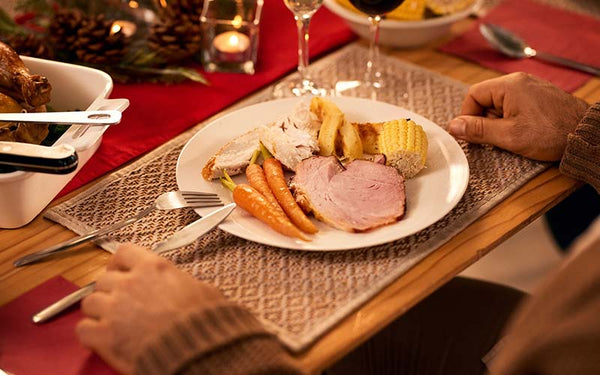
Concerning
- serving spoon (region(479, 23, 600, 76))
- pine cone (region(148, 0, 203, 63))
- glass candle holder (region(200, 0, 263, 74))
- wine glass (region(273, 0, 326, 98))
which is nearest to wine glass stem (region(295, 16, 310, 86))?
wine glass (region(273, 0, 326, 98))

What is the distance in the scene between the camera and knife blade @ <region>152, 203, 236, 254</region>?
1.10 m

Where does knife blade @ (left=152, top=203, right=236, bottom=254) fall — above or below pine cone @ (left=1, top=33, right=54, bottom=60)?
below

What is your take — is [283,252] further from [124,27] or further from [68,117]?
[124,27]

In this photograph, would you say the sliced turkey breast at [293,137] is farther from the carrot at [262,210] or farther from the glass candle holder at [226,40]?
the glass candle holder at [226,40]

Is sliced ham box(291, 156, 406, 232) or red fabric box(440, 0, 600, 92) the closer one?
sliced ham box(291, 156, 406, 232)

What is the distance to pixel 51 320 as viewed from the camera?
1.02 meters

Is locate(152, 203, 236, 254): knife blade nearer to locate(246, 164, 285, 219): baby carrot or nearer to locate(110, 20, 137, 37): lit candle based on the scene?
locate(246, 164, 285, 219): baby carrot

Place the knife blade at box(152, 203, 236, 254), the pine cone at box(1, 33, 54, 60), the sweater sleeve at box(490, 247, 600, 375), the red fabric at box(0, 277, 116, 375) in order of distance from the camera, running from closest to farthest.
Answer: the sweater sleeve at box(490, 247, 600, 375) → the red fabric at box(0, 277, 116, 375) → the knife blade at box(152, 203, 236, 254) → the pine cone at box(1, 33, 54, 60)

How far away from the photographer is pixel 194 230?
43.9 inches

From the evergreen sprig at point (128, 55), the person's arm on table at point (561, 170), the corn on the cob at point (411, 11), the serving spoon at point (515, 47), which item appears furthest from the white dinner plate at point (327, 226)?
the serving spoon at point (515, 47)

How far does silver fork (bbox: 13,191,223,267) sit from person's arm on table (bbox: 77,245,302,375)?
153mm

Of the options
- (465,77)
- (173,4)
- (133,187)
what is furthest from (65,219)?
(465,77)

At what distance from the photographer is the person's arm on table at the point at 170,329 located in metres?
0.87

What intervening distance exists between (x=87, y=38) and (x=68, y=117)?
44 centimetres
